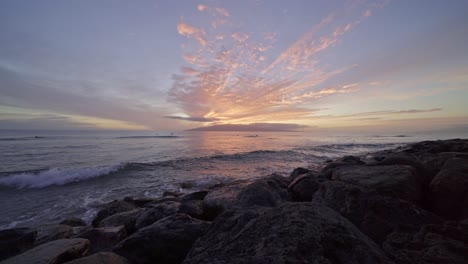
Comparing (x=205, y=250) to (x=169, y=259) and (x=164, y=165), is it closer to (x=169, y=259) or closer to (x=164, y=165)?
(x=169, y=259)

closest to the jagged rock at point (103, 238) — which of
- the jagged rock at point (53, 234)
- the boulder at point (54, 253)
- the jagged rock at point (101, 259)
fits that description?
the boulder at point (54, 253)

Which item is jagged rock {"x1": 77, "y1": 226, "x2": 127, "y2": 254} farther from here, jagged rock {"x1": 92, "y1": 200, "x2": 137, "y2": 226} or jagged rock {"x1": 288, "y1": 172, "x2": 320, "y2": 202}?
jagged rock {"x1": 288, "y1": 172, "x2": 320, "y2": 202}

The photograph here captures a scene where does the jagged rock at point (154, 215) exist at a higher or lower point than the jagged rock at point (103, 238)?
higher

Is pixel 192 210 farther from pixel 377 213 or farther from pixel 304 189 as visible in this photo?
pixel 377 213

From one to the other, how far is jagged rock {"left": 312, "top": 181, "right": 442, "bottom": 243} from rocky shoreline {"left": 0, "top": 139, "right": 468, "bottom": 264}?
0.01 meters

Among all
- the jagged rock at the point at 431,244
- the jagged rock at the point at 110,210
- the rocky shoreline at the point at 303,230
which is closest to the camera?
the rocky shoreline at the point at 303,230

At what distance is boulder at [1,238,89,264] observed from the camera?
2953 mm

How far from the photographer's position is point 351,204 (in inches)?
136

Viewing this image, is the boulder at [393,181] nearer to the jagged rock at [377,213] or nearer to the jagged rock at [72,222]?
the jagged rock at [377,213]

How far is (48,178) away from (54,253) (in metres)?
13.7

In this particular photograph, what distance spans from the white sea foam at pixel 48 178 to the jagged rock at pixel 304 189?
14110 millimetres

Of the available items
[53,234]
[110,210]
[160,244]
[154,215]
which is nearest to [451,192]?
[160,244]

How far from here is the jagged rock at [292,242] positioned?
185 centimetres

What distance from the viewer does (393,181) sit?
4.64 m
